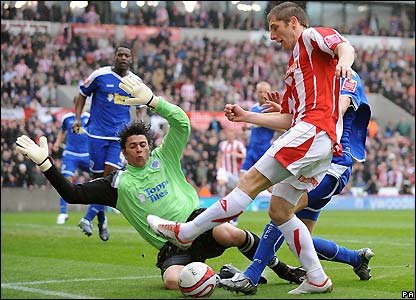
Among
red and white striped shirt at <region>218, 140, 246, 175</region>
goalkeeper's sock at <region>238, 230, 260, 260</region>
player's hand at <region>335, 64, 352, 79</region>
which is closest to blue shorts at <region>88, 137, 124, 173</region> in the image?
goalkeeper's sock at <region>238, 230, 260, 260</region>

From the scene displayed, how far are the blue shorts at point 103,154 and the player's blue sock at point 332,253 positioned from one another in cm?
575

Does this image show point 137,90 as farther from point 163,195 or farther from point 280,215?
point 280,215

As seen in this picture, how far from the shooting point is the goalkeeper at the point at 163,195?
24.6ft

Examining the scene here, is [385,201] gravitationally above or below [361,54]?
below

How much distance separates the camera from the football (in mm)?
6766

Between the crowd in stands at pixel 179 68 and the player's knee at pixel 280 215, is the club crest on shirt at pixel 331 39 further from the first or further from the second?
the crowd in stands at pixel 179 68

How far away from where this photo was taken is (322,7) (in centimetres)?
3719

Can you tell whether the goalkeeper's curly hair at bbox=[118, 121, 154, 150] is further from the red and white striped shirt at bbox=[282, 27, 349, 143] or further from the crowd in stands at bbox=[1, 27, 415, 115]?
the crowd in stands at bbox=[1, 27, 415, 115]

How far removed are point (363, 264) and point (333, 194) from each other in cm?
79

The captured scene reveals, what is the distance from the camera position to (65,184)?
23.9 ft

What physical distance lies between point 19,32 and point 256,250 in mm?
23903

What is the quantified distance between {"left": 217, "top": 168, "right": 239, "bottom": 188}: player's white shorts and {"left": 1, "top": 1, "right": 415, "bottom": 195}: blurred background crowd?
21.6 inches

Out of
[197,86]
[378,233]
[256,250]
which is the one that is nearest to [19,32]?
[197,86]

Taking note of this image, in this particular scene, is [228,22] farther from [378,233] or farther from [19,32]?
[378,233]
